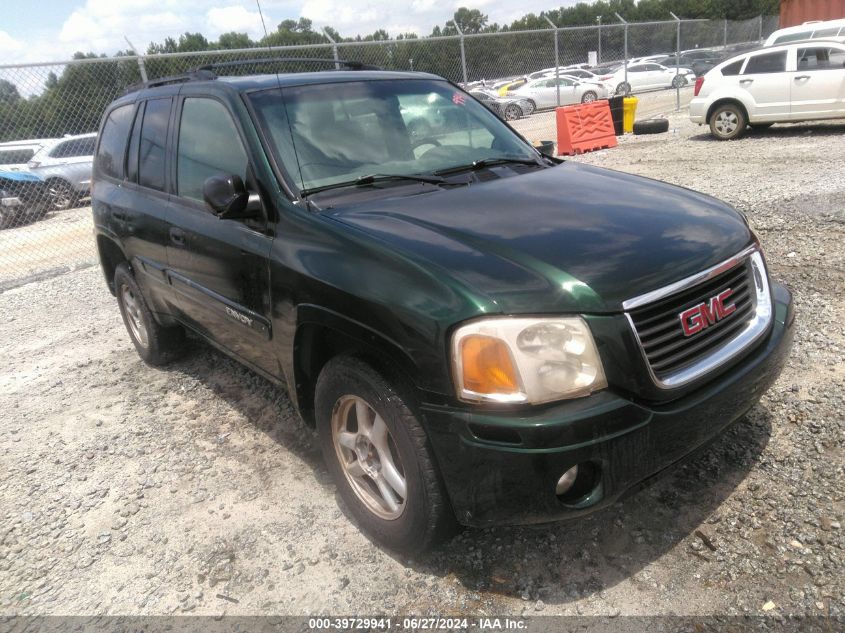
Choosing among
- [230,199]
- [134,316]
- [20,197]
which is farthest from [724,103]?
[20,197]

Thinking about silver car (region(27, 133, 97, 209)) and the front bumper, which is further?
silver car (region(27, 133, 97, 209))

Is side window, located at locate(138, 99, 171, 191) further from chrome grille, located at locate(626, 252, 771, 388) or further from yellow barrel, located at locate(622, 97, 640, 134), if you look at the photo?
yellow barrel, located at locate(622, 97, 640, 134)

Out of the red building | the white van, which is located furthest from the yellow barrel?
the red building

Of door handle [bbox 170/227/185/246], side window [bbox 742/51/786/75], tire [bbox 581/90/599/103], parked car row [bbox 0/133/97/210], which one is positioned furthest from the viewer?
tire [bbox 581/90/599/103]

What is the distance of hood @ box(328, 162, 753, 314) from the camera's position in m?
2.05

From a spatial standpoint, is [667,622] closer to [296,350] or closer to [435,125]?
[296,350]

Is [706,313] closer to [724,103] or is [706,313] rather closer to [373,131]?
[373,131]

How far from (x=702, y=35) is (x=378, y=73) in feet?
98.9

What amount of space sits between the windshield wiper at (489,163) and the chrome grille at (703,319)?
4.36ft

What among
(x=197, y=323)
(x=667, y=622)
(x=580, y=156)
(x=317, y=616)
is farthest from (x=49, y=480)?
(x=580, y=156)

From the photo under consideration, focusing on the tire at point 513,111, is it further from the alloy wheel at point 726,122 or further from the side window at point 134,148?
the side window at point 134,148

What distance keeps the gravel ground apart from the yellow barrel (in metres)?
11.3

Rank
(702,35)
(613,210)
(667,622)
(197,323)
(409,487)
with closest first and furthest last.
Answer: (667,622) → (409,487) → (613,210) → (197,323) → (702,35)

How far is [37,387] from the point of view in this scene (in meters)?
4.73
